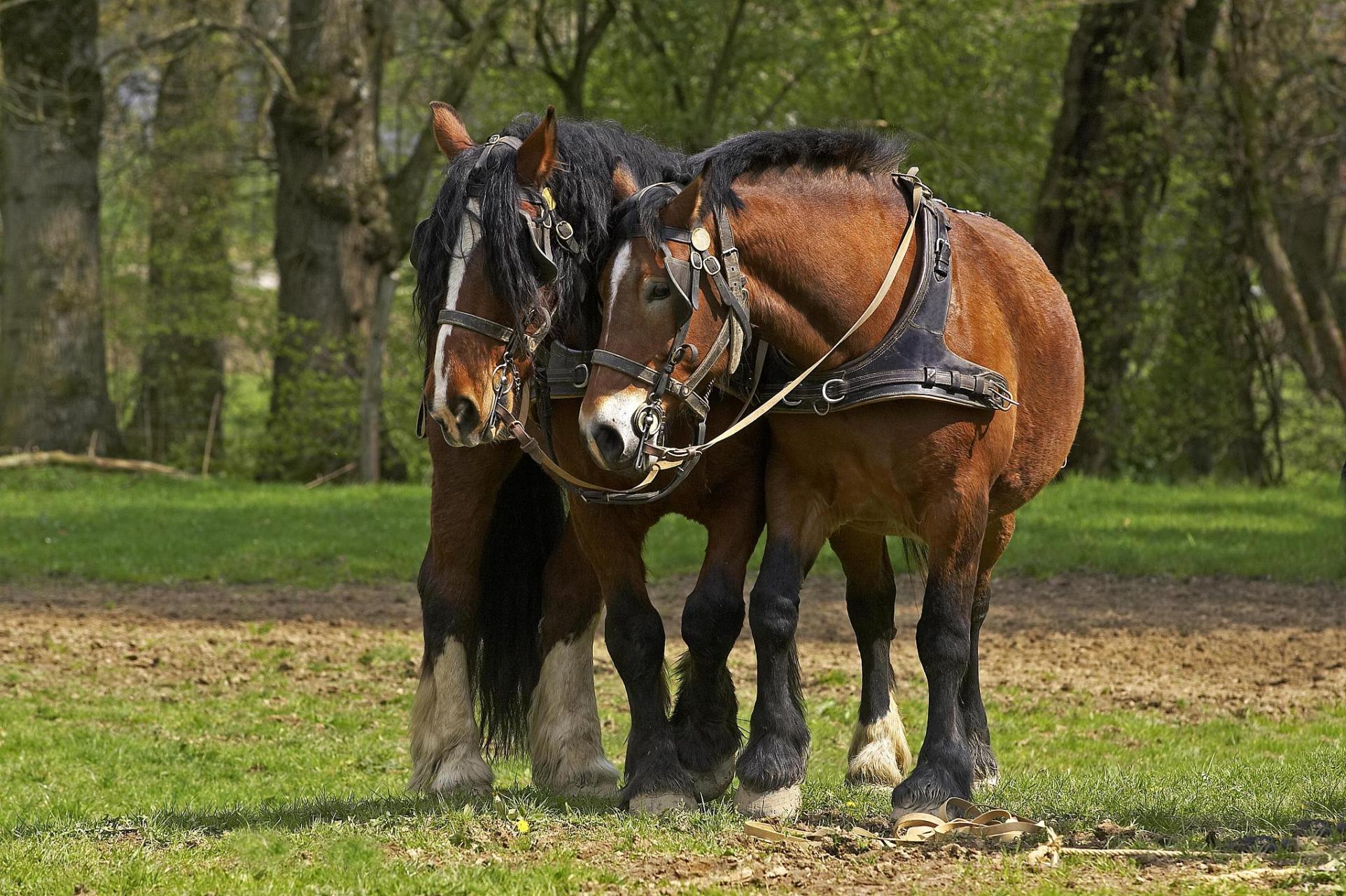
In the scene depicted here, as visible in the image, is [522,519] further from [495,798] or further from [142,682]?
[142,682]

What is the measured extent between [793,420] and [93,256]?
50.0 ft

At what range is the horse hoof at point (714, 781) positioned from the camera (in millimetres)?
4992

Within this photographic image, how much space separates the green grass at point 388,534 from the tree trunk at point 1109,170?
4.94ft

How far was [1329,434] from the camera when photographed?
1811 centimetres

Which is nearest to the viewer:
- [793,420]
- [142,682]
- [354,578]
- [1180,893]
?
[1180,893]

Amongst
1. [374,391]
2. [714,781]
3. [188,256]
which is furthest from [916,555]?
[188,256]

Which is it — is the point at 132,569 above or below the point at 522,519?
below

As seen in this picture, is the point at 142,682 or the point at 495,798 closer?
the point at 495,798

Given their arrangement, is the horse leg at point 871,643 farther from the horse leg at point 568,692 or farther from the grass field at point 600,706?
the horse leg at point 568,692

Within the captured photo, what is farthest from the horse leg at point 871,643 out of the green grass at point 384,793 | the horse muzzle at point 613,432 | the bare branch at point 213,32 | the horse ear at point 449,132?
the bare branch at point 213,32

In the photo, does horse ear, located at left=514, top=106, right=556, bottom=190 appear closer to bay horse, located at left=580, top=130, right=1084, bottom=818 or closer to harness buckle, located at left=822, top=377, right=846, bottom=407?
bay horse, located at left=580, top=130, right=1084, bottom=818

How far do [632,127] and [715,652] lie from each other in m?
16.2

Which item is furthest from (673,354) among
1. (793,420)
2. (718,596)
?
(718,596)

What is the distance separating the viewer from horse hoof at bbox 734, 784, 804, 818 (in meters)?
4.57
